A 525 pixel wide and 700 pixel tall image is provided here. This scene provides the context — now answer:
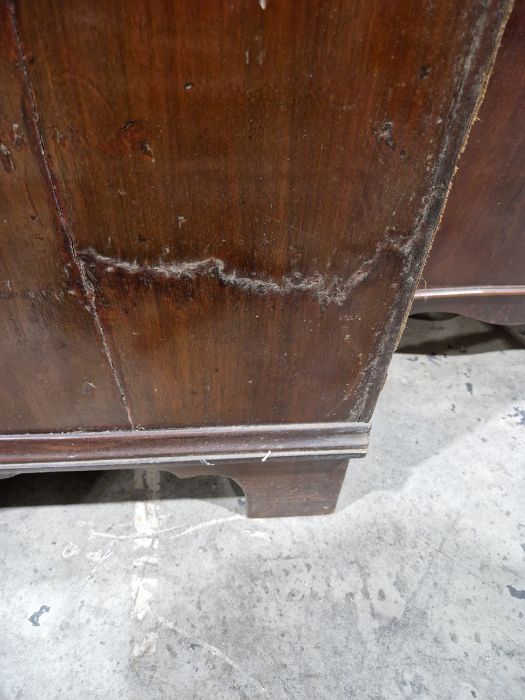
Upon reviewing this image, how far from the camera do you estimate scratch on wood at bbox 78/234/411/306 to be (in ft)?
2.31

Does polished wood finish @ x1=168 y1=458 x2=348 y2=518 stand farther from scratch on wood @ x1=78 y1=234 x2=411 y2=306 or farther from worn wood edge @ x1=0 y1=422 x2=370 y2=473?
scratch on wood @ x1=78 y1=234 x2=411 y2=306

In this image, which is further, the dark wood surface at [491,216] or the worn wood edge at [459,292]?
the worn wood edge at [459,292]

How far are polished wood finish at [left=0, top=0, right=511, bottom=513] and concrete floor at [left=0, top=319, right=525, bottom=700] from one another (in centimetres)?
39

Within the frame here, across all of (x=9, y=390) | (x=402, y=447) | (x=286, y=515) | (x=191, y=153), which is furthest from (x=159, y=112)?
(x=402, y=447)

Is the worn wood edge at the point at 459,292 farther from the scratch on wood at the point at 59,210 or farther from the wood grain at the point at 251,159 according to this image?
the scratch on wood at the point at 59,210

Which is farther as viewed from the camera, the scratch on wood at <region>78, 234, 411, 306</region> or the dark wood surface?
the dark wood surface

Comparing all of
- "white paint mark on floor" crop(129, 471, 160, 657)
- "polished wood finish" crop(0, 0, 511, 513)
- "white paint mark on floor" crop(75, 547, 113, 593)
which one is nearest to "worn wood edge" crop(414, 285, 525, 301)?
"polished wood finish" crop(0, 0, 511, 513)

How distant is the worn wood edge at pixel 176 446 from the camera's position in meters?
0.97

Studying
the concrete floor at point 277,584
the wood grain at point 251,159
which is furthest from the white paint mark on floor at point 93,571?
the wood grain at point 251,159

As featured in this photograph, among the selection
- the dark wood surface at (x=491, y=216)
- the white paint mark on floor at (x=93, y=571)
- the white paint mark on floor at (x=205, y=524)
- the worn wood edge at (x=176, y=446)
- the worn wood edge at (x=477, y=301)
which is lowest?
the white paint mark on floor at (x=93, y=571)

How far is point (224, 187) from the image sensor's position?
0.64m

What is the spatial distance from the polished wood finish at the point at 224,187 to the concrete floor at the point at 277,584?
391 millimetres

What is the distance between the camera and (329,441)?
3.28 ft

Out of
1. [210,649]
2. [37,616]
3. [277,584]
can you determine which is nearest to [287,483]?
[277,584]
